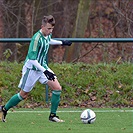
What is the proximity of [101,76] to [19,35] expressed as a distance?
9713 millimetres

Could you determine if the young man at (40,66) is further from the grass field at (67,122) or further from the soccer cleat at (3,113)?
the grass field at (67,122)

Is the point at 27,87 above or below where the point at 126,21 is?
below

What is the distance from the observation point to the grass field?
955cm

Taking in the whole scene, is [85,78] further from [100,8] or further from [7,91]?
[100,8]

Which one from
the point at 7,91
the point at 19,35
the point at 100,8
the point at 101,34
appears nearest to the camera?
the point at 7,91

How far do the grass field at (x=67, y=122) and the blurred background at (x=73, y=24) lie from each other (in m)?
4.62

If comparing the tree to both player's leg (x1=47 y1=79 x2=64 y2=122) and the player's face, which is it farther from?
the player's face

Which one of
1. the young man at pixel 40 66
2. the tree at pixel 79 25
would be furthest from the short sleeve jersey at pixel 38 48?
the tree at pixel 79 25

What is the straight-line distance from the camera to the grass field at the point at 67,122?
31.3 feet

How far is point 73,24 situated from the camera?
25328 millimetres

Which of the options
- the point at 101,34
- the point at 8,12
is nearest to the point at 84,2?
the point at 101,34

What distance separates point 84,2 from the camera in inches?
858

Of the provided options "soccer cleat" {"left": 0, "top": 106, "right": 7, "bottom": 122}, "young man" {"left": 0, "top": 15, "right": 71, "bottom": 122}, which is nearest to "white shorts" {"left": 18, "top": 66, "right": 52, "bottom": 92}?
"young man" {"left": 0, "top": 15, "right": 71, "bottom": 122}

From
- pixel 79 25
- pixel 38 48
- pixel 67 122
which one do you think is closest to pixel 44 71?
pixel 38 48
